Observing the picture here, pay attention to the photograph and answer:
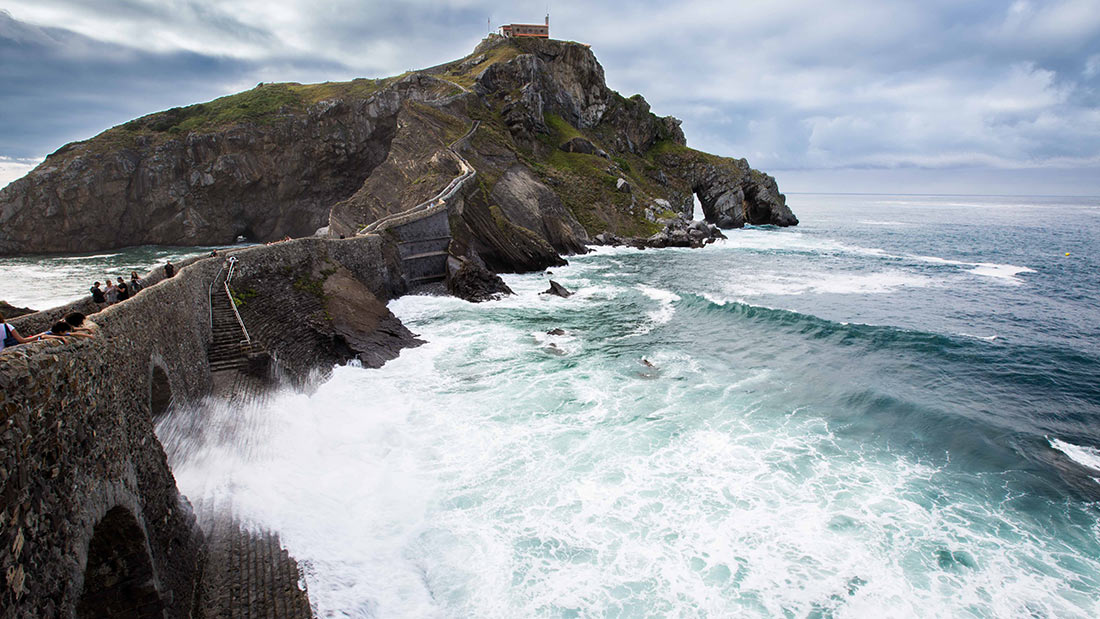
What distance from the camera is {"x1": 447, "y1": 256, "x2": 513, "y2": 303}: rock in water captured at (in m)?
32.1

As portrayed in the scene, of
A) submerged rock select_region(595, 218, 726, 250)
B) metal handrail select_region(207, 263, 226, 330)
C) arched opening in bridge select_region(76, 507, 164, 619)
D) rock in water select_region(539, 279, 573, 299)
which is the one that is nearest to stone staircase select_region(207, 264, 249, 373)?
metal handrail select_region(207, 263, 226, 330)

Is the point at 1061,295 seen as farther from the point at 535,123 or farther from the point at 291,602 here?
the point at 535,123

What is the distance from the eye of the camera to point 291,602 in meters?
8.61

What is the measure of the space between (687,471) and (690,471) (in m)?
0.08

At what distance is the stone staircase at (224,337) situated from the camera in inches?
631

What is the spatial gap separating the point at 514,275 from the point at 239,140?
51701 millimetres

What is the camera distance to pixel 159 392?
11352 millimetres

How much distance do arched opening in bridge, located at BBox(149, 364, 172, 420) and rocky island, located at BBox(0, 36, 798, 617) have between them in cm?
4

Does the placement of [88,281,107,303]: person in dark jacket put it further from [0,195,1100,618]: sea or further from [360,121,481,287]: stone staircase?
[360,121,481,287]: stone staircase

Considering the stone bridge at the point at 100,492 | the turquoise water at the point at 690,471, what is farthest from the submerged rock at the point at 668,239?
the stone bridge at the point at 100,492

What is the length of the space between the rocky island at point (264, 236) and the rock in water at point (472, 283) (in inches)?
6.5

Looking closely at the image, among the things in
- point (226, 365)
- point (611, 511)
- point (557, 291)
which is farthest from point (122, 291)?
point (557, 291)

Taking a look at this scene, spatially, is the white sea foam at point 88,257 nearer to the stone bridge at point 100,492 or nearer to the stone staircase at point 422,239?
the stone staircase at point 422,239

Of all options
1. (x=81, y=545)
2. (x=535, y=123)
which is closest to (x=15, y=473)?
(x=81, y=545)
